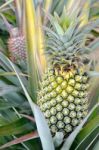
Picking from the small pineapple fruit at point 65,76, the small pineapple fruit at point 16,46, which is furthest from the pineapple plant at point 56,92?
the small pineapple fruit at point 16,46

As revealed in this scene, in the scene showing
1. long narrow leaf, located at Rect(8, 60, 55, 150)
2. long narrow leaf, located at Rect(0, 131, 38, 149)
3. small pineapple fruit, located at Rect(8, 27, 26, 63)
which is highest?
small pineapple fruit, located at Rect(8, 27, 26, 63)

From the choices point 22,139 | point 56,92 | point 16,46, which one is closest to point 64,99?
point 56,92

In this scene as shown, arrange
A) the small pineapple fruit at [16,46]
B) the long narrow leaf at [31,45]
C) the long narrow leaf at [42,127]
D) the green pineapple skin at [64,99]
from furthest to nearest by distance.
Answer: the small pineapple fruit at [16,46]
the long narrow leaf at [31,45]
the green pineapple skin at [64,99]
the long narrow leaf at [42,127]

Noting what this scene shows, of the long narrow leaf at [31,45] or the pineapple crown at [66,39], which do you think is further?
the long narrow leaf at [31,45]

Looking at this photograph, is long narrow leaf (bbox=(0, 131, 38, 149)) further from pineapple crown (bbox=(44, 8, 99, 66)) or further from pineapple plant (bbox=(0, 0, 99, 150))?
pineapple crown (bbox=(44, 8, 99, 66))

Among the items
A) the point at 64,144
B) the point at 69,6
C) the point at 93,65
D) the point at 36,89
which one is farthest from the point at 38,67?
the point at 69,6

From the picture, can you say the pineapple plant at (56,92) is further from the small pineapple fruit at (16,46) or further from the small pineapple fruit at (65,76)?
the small pineapple fruit at (16,46)

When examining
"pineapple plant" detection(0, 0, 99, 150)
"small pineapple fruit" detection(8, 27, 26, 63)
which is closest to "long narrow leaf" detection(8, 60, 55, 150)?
"pineapple plant" detection(0, 0, 99, 150)

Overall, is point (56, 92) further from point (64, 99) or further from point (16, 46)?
point (16, 46)
